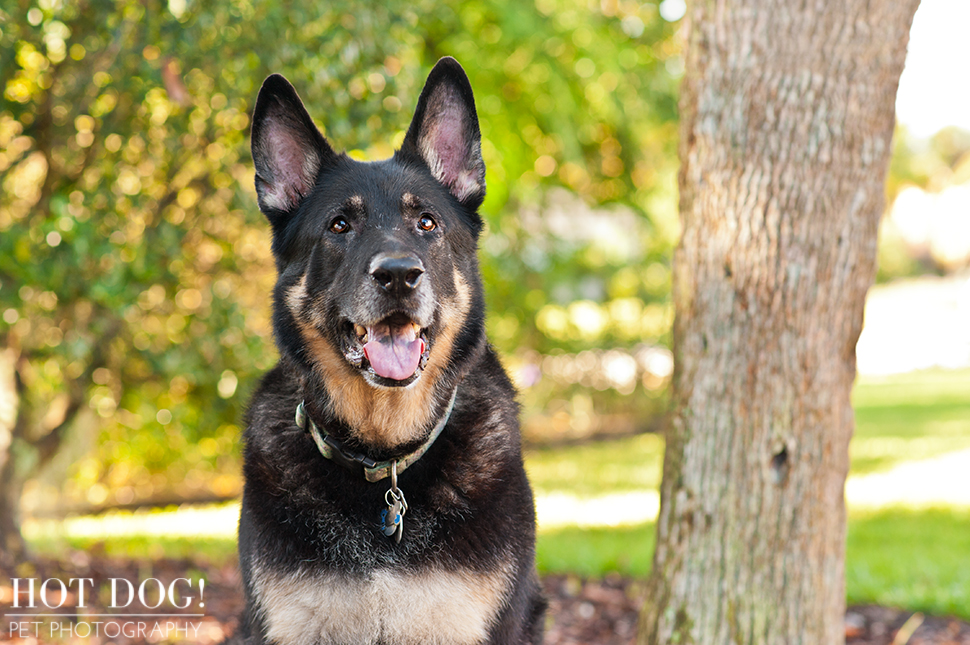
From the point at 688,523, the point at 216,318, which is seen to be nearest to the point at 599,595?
the point at 688,523

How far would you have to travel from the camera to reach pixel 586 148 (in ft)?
43.7

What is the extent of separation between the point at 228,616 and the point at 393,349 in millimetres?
3326

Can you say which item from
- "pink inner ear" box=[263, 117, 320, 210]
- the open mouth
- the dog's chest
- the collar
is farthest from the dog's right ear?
the dog's chest

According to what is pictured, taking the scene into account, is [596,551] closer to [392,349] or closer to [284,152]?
[392,349]

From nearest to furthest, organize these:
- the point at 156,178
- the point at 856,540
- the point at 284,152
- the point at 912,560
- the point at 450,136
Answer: the point at 284,152, the point at 450,136, the point at 156,178, the point at 912,560, the point at 856,540

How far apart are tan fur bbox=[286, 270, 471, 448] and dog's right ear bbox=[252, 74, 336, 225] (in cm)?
44

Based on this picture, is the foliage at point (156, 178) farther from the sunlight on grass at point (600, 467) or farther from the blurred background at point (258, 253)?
the sunlight on grass at point (600, 467)

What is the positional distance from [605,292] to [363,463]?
12.5 meters

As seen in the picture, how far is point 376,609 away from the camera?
2824 millimetres

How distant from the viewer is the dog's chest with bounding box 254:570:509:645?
282 cm

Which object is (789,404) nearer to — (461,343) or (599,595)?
(461,343)

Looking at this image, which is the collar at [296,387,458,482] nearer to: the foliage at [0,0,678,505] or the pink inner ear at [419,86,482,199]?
the pink inner ear at [419,86,482,199]

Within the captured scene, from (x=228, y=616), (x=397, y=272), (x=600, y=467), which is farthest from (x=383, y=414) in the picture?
(x=600, y=467)

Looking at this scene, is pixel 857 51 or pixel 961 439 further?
pixel 961 439
